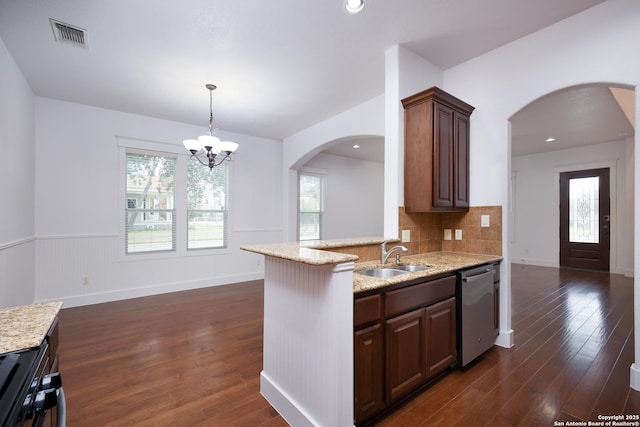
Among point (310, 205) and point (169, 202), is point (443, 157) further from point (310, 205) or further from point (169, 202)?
point (310, 205)

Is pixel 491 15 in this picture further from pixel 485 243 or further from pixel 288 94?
pixel 288 94

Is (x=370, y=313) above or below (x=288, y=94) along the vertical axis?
below

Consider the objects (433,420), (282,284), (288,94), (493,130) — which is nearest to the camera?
(433,420)

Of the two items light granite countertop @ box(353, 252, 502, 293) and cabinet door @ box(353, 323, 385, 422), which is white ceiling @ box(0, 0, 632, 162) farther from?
cabinet door @ box(353, 323, 385, 422)

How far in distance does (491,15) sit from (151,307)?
5.20m

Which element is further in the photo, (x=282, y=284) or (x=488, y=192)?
(x=488, y=192)

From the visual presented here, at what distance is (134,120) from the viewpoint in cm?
454

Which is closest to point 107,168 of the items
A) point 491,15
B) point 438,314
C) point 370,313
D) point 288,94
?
point 288,94

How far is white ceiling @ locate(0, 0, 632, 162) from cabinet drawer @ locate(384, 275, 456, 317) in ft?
7.19

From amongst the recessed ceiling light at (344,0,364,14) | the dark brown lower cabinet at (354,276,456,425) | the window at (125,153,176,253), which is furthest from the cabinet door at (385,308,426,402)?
the window at (125,153,176,253)

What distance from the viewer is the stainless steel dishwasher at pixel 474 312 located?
89.9 inches

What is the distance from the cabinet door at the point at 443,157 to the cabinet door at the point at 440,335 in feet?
3.16

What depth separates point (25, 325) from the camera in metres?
1.08

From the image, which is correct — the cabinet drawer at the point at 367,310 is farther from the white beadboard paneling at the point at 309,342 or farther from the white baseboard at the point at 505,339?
the white baseboard at the point at 505,339
